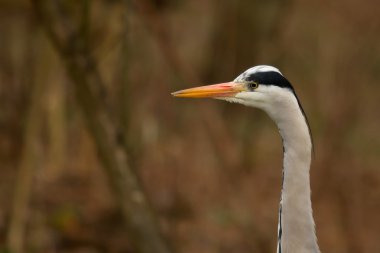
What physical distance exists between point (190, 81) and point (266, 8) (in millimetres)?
3100

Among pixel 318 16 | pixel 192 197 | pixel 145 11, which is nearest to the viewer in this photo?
pixel 145 11

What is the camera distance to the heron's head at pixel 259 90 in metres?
2.65

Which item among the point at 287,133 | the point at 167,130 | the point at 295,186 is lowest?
the point at 167,130

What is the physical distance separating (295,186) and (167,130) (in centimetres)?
628

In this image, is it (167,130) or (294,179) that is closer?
(294,179)

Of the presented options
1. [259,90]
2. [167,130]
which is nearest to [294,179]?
[259,90]

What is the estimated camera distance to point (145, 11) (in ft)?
16.4

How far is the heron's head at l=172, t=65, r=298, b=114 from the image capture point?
2650 millimetres

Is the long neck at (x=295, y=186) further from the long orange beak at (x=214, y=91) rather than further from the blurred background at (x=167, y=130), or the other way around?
the blurred background at (x=167, y=130)

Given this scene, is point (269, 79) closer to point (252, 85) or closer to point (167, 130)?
point (252, 85)

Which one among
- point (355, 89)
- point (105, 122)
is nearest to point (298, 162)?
point (105, 122)

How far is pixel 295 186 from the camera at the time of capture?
2.73m

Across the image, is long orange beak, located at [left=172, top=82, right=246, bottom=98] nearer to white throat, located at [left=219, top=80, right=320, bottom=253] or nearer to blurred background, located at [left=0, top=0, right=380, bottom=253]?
white throat, located at [left=219, top=80, right=320, bottom=253]

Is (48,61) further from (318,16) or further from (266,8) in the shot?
(318,16)
